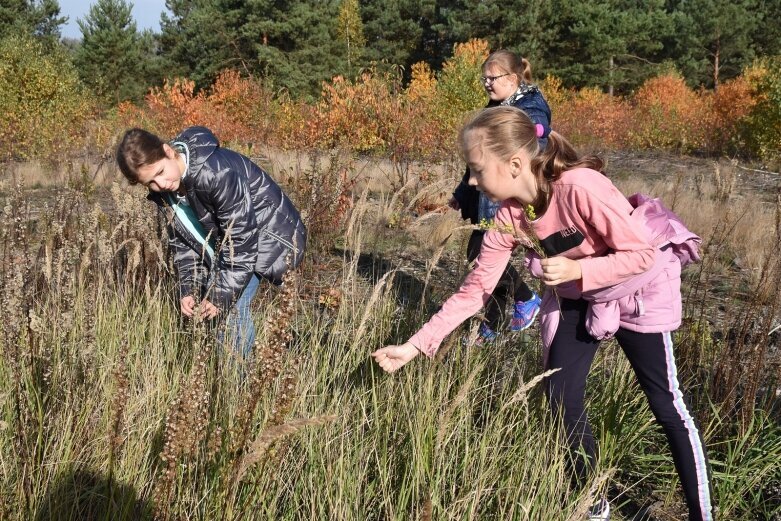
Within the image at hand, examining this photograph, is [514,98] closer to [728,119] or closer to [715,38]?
[728,119]

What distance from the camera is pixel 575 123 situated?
792 inches

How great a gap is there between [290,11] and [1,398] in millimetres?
28529

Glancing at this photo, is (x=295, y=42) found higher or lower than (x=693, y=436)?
higher

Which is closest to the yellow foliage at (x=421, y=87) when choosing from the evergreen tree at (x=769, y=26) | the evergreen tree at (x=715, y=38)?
the evergreen tree at (x=715, y=38)

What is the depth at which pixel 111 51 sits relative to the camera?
3141 cm

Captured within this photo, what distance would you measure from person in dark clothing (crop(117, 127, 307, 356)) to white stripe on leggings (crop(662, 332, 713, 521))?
4.50ft

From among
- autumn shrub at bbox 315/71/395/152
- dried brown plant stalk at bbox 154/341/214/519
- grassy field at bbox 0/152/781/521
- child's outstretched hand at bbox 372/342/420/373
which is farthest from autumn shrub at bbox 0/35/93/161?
dried brown plant stalk at bbox 154/341/214/519

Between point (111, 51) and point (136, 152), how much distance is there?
33.3 metres

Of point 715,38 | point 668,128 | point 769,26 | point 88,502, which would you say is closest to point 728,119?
point 668,128

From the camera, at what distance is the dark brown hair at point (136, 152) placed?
2451 mm

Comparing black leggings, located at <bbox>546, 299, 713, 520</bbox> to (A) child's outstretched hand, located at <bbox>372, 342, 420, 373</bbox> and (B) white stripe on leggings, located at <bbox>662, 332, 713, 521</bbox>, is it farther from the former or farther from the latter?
(A) child's outstretched hand, located at <bbox>372, 342, 420, 373</bbox>

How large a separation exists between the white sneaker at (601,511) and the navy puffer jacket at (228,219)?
1423mm

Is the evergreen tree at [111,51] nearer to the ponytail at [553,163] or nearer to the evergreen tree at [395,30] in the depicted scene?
the evergreen tree at [395,30]

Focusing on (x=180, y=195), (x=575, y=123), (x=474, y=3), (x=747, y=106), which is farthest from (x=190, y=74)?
(x=180, y=195)
